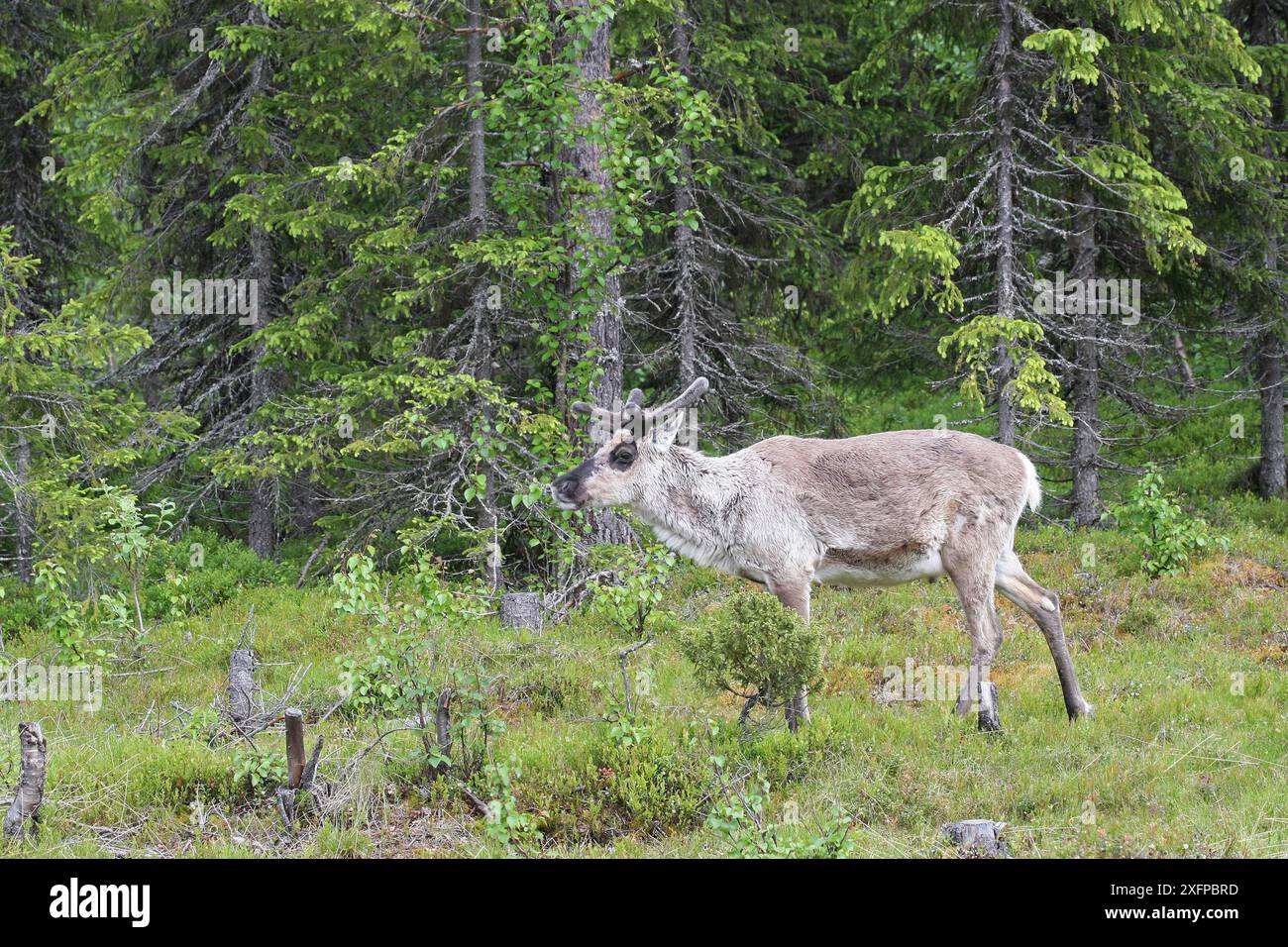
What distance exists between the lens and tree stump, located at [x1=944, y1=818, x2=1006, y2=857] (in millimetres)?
8328

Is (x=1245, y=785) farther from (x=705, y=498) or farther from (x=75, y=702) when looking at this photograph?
(x=75, y=702)

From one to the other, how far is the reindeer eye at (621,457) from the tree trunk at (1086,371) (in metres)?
8.30

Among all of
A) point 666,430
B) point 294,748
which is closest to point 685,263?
point 666,430

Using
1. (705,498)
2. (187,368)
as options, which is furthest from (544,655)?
(187,368)

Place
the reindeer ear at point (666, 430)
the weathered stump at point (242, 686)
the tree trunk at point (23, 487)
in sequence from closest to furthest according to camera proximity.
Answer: the weathered stump at point (242, 686), the reindeer ear at point (666, 430), the tree trunk at point (23, 487)

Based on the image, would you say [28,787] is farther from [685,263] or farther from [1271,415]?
[1271,415]

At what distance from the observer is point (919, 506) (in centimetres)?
1125

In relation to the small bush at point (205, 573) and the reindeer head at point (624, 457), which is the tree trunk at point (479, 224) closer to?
the small bush at point (205, 573)

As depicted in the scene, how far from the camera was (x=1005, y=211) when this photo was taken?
53.9ft

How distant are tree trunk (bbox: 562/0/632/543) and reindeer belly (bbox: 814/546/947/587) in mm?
3903

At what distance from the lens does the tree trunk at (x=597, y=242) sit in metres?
14.5

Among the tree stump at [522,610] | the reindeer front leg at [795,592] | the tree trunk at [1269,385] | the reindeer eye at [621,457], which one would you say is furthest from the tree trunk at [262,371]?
the tree trunk at [1269,385]

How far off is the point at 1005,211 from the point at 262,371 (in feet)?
34.0

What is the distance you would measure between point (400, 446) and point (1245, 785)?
8393 millimetres
